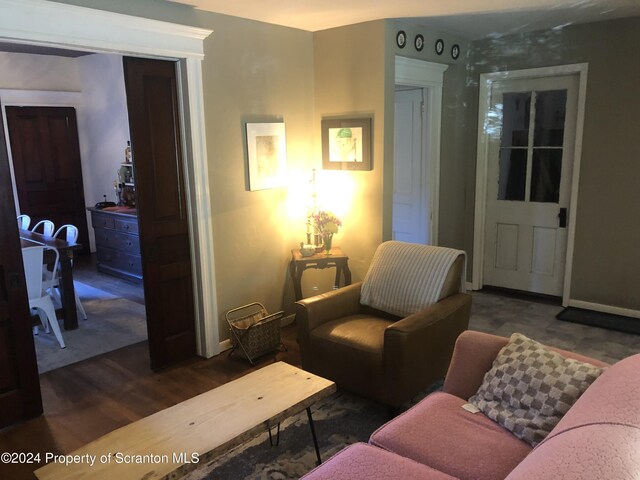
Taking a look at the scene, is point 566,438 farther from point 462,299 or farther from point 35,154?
point 35,154

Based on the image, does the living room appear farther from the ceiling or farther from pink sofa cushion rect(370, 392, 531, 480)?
pink sofa cushion rect(370, 392, 531, 480)

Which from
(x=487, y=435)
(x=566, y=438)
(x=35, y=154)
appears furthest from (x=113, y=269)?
(x=566, y=438)

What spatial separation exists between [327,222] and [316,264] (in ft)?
1.13

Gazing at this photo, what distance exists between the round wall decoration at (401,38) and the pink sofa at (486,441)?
2.49m

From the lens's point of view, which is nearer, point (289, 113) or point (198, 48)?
point (198, 48)

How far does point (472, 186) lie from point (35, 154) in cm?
546

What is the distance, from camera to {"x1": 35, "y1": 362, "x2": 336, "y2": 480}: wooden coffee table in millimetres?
1862

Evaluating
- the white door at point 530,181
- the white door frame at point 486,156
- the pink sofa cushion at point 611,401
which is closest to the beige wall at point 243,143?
the white door frame at point 486,156

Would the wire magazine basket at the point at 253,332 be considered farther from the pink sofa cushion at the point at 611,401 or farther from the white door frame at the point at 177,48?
the pink sofa cushion at the point at 611,401

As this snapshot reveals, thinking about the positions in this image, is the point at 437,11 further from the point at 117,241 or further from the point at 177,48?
the point at 117,241

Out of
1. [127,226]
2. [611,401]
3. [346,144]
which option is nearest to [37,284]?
[127,226]

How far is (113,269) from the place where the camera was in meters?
6.08

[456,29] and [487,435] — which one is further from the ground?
[456,29]

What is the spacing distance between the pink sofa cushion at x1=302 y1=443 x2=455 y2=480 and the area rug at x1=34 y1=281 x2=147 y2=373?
2719 millimetres
